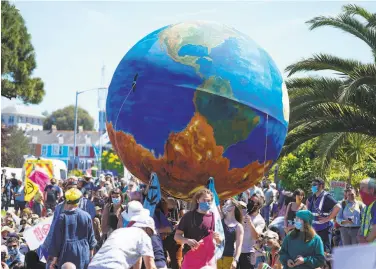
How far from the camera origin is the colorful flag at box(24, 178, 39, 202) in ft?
68.7

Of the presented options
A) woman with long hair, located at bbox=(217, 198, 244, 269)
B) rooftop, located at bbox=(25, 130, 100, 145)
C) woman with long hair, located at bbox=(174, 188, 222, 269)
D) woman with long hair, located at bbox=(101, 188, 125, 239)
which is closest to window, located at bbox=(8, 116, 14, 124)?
rooftop, located at bbox=(25, 130, 100, 145)

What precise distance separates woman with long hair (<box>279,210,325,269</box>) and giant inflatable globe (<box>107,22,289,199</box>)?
987mm

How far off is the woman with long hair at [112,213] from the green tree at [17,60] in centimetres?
2862

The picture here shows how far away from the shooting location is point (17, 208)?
24.2 m

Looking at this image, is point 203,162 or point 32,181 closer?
point 203,162

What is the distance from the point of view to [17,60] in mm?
40875

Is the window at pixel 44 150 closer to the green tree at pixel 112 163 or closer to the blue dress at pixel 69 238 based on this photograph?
the green tree at pixel 112 163

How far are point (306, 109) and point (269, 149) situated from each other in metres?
6.64

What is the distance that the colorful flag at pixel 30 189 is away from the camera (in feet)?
68.7

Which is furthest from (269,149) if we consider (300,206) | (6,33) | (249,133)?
(6,33)

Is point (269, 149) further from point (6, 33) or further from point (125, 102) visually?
point (6, 33)

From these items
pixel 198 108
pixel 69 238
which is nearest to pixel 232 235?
pixel 198 108

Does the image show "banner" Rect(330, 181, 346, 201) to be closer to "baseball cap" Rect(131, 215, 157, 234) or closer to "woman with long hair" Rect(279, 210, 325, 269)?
"woman with long hair" Rect(279, 210, 325, 269)

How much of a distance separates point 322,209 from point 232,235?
2944mm
